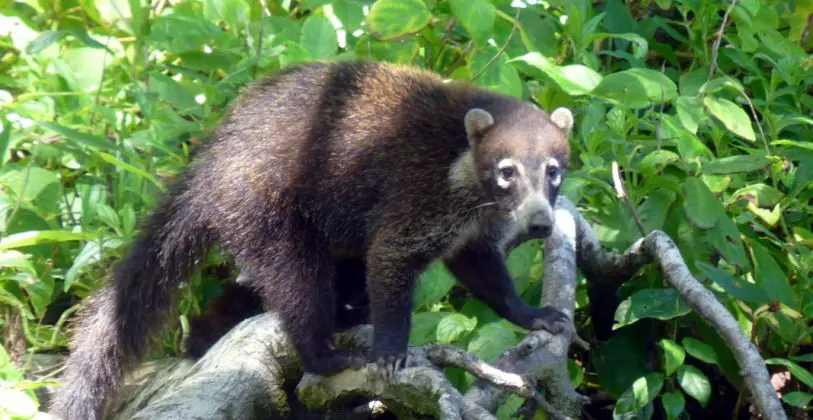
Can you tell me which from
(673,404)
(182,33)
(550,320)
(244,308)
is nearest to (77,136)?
(182,33)

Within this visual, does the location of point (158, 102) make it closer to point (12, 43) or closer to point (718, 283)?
point (12, 43)

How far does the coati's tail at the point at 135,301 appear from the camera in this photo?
495 centimetres

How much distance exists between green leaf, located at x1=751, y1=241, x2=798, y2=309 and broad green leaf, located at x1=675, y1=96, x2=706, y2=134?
2.34 feet

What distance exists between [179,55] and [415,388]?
2.67 meters

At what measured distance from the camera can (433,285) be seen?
5391mm

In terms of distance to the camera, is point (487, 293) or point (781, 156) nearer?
point (487, 293)

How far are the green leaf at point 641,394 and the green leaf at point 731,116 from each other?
1.14 m

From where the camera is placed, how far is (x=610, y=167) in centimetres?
521

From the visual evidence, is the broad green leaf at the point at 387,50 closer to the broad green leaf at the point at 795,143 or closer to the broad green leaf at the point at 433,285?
the broad green leaf at the point at 433,285

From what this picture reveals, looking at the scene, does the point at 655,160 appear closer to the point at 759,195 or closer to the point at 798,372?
the point at 759,195

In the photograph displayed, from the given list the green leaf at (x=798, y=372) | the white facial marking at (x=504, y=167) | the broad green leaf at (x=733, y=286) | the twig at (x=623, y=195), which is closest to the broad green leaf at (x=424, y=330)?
the white facial marking at (x=504, y=167)

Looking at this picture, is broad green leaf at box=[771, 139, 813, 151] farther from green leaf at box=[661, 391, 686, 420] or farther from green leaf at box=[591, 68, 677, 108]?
green leaf at box=[661, 391, 686, 420]

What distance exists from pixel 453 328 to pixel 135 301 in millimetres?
1559

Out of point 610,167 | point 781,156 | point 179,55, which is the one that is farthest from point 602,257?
point 179,55
